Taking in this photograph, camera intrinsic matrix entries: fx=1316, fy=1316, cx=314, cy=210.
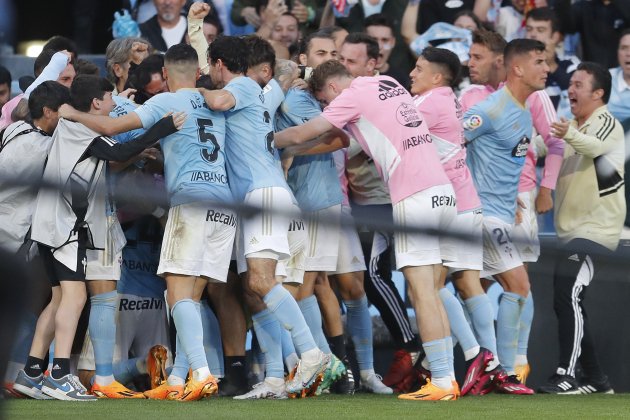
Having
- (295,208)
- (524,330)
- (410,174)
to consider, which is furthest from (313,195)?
(524,330)

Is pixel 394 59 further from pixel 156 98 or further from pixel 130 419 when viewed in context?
pixel 130 419

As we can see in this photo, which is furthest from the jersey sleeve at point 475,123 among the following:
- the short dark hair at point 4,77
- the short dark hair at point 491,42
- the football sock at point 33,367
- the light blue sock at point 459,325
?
the football sock at point 33,367

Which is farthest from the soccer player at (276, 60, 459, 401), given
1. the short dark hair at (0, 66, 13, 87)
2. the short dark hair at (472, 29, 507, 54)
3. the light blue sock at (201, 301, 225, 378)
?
the short dark hair at (0, 66, 13, 87)

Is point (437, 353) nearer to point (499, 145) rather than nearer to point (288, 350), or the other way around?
point (288, 350)

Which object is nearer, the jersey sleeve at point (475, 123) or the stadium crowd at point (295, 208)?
the stadium crowd at point (295, 208)

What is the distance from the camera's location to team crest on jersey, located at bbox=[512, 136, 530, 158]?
8766mm

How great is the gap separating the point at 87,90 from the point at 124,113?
29 centimetres

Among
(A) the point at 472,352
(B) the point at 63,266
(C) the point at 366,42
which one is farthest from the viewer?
(C) the point at 366,42

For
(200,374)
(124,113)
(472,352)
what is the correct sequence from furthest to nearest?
(472,352), (124,113), (200,374)

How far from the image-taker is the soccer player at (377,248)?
28.9 feet

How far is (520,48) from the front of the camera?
878cm

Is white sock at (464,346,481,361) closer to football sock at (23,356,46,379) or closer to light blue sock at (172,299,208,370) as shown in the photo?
light blue sock at (172,299,208,370)

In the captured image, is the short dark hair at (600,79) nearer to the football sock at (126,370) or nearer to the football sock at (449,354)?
the football sock at (449,354)

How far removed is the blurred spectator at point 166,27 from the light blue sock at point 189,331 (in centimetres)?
365
